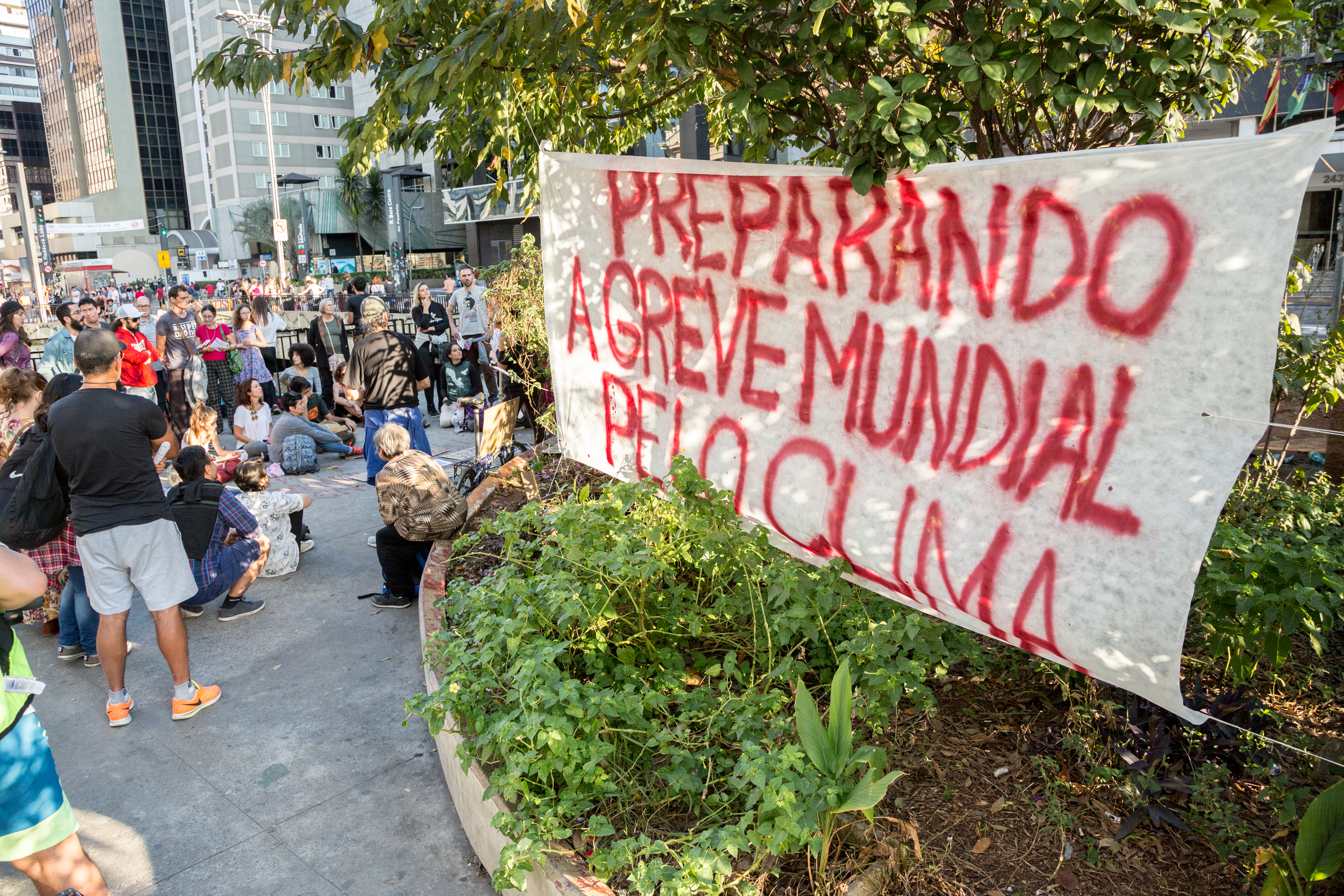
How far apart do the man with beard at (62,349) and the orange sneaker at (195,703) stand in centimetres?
510

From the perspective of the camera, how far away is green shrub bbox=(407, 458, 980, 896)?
2424mm

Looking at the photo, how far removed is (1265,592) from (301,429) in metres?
8.49

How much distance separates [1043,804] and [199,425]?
21.7 feet

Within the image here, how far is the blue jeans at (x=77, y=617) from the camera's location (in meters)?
4.69

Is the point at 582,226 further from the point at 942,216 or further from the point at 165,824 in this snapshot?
the point at 165,824

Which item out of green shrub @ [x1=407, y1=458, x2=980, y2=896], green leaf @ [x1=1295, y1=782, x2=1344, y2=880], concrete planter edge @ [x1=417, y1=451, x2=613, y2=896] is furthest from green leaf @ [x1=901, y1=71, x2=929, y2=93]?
concrete planter edge @ [x1=417, y1=451, x2=613, y2=896]

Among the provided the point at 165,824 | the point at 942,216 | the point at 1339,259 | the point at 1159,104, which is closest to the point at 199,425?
the point at 165,824

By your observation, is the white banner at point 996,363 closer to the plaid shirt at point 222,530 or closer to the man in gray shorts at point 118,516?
the man in gray shorts at point 118,516

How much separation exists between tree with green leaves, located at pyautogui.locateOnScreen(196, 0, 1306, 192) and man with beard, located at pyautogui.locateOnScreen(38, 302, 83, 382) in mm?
4995

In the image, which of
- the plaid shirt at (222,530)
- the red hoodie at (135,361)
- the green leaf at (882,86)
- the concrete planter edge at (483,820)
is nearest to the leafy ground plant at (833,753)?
the concrete planter edge at (483,820)

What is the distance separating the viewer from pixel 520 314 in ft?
24.3

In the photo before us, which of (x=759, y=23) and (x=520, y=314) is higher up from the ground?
(x=759, y=23)

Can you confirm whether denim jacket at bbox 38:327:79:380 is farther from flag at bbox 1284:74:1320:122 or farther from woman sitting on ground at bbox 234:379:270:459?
flag at bbox 1284:74:1320:122

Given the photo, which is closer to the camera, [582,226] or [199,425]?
[582,226]
